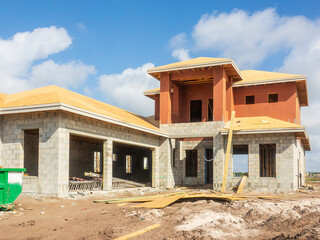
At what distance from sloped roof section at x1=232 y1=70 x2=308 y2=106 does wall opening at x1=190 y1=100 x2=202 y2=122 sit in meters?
3.16

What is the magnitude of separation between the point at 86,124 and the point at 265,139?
10818mm

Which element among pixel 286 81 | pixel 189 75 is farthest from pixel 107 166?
pixel 286 81

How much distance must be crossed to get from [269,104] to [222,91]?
5.09m

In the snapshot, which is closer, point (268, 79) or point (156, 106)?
point (268, 79)

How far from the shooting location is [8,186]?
10781mm

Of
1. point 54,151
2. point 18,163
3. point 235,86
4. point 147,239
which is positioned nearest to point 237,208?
point 147,239

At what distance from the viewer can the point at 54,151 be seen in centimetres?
1466

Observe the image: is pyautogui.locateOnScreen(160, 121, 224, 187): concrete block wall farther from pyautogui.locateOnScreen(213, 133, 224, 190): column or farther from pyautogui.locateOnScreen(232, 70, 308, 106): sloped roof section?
pyautogui.locateOnScreen(232, 70, 308, 106): sloped roof section

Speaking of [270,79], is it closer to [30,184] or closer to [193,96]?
[193,96]

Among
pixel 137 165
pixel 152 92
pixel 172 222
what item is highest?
pixel 152 92

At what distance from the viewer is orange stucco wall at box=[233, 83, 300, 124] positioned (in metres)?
25.5

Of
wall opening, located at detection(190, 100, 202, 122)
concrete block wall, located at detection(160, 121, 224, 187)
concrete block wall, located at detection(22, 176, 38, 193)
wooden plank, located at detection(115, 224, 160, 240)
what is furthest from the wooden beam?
wooden plank, located at detection(115, 224, 160, 240)

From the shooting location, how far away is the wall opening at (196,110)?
27894 mm

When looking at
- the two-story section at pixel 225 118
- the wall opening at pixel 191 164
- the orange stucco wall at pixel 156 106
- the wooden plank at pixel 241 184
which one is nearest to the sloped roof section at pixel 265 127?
the two-story section at pixel 225 118
